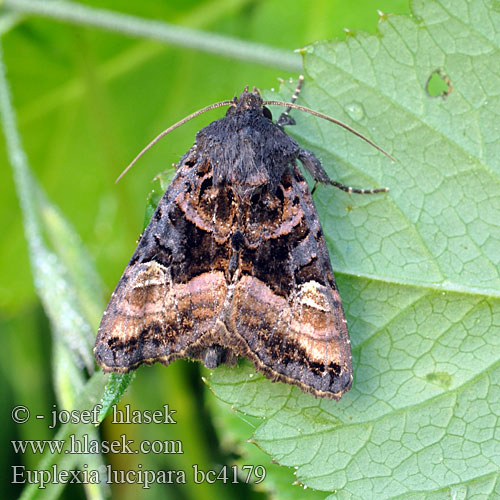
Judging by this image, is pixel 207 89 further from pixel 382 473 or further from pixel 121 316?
pixel 382 473

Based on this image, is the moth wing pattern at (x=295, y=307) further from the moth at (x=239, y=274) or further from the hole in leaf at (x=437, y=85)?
the hole in leaf at (x=437, y=85)

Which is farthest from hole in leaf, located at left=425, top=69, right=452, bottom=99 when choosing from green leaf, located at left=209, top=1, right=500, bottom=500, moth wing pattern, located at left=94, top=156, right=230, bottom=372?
moth wing pattern, located at left=94, top=156, right=230, bottom=372

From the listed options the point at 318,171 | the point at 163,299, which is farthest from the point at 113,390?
the point at 318,171

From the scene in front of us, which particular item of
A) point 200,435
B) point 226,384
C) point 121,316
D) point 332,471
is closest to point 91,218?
point 200,435

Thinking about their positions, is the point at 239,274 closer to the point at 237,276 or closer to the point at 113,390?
the point at 237,276

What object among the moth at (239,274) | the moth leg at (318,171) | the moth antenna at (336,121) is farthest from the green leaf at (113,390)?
the moth antenna at (336,121)

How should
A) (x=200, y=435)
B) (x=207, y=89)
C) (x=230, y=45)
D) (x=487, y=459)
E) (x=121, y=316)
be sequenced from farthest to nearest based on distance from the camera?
(x=207, y=89) < (x=200, y=435) < (x=230, y=45) < (x=121, y=316) < (x=487, y=459)

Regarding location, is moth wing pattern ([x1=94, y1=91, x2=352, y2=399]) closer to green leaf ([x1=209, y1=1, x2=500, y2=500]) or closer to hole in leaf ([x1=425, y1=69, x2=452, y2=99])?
green leaf ([x1=209, y1=1, x2=500, y2=500])
